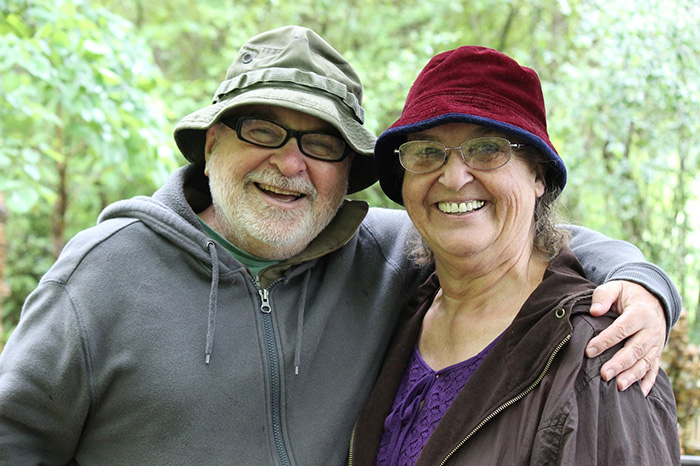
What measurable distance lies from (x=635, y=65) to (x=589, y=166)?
49.7 inches

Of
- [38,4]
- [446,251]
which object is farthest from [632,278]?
[38,4]

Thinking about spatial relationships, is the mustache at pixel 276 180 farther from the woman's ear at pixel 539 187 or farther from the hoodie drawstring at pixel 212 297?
the woman's ear at pixel 539 187

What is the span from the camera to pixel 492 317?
2.01 metres

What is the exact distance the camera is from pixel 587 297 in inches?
69.4

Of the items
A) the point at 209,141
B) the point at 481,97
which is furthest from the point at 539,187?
the point at 209,141

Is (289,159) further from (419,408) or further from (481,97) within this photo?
(419,408)

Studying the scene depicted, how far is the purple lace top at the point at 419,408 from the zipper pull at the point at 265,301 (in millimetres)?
527

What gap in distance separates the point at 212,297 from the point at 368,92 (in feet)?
15.6

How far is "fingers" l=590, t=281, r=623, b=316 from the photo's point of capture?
1.70 m

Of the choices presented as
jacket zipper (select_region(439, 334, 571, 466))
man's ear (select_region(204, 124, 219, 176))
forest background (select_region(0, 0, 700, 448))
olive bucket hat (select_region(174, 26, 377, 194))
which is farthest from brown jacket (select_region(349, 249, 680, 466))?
Result: forest background (select_region(0, 0, 700, 448))

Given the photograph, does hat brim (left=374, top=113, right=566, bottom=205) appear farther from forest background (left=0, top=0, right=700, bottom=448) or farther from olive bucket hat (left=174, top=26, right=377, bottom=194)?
forest background (left=0, top=0, right=700, bottom=448)

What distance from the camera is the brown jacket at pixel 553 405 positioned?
1.50 meters

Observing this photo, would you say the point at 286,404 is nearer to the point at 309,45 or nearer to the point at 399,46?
the point at 309,45

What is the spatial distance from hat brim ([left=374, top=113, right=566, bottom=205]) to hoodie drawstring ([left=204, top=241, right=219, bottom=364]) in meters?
0.65
